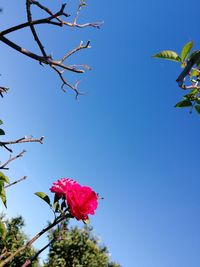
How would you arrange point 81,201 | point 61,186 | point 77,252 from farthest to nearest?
point 77,252, point 61,186, point 81,201

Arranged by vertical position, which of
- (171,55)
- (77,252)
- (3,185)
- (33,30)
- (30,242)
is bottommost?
(30,242)

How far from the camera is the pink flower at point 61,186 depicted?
2069 millimetres

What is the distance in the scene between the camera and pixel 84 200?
1980mm

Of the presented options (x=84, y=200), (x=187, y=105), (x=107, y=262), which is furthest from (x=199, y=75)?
(x=107, y=262)

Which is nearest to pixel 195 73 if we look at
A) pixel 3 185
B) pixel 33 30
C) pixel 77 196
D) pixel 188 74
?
pixel 188 74

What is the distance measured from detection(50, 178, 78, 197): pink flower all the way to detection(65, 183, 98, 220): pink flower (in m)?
0.03

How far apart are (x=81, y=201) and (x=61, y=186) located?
201 millimetres

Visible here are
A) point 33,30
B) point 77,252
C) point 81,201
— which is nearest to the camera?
point 81,201

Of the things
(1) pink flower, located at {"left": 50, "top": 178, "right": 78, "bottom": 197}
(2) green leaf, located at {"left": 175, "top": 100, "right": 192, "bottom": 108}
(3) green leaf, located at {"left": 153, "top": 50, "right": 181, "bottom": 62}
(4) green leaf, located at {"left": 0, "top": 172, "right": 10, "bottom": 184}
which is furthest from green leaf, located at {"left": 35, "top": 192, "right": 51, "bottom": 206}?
(3) green leaf, located at {"left": 153, "top": 50, "right": 181, "bottom": 62}

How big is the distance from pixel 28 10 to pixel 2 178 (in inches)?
47.9

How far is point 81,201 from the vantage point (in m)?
1.95

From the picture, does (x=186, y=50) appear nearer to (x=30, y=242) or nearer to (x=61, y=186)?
→ (x=61, y=186)

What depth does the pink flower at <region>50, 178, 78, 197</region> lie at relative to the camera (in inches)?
81.5

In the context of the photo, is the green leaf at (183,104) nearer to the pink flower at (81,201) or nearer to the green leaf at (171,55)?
the green leaf at (171,55)
